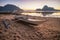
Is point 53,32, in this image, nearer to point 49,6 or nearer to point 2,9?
point 49,6

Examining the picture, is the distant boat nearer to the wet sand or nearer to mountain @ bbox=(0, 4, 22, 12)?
the wet sand

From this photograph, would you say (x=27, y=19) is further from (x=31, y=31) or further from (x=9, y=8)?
(x=9, y=8)

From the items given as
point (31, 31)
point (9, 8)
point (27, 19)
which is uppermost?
point (9, 8)

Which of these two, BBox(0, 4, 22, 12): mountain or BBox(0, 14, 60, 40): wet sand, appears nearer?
BBox(0, 14, 60, 40): wet sand

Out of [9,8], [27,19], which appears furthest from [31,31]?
[9,8]

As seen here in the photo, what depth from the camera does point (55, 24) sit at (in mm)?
2008

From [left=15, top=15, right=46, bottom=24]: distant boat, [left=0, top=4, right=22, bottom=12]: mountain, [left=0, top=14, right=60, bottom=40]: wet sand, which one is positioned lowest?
[left=0, top=14, right=60, bottom=40]: wet sand

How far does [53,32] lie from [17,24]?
586 mm

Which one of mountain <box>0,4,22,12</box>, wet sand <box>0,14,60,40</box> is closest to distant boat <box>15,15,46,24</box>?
wet sand <box>0,14,60,40</box>

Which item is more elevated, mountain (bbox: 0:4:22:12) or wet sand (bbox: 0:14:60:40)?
mountain (bbox: 0:4:22:12)

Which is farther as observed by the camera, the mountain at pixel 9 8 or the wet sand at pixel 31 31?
the mountain at pixel 9 8

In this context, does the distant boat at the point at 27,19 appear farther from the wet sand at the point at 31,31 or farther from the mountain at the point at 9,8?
the mountain at the point at 9,8

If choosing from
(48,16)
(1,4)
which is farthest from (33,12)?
(1,4)

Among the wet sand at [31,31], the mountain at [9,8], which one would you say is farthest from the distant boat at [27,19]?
the mountain at [9,8]
